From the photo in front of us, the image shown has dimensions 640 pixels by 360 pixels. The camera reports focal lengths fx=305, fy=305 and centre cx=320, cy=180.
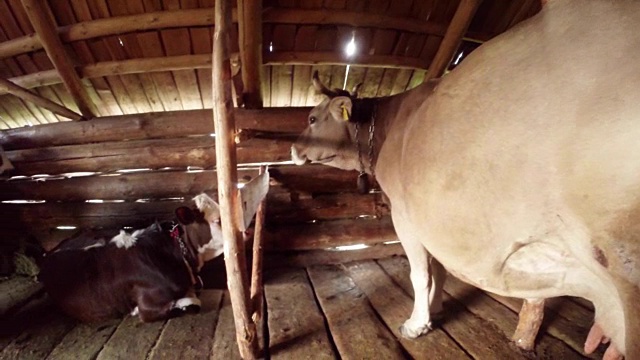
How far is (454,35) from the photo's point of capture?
3.81 metres

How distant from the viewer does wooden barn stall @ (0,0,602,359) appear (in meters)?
2.90

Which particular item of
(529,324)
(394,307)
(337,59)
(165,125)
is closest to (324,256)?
(394,307)

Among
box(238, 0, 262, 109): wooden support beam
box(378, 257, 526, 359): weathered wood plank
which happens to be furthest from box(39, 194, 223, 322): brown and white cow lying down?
box(378, 257, 526, 359): weathered wood plank

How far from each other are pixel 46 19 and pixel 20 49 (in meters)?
0.88

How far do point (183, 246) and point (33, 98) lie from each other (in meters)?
2.67

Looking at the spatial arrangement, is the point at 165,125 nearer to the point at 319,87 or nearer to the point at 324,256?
the point at 319,87

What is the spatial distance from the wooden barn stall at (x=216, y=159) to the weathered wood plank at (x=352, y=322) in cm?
2

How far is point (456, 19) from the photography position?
3666mm

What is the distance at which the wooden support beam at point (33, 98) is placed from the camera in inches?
140

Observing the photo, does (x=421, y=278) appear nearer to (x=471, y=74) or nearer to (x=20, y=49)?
(x=471, y=74)

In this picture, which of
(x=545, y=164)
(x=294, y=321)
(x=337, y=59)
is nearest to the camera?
(x=545, y=164)

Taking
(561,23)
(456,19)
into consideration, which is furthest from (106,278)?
(456,19)

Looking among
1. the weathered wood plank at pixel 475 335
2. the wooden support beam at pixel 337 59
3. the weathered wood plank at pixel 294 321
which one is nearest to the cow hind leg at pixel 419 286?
the weathered wood plank at pixel 475 335

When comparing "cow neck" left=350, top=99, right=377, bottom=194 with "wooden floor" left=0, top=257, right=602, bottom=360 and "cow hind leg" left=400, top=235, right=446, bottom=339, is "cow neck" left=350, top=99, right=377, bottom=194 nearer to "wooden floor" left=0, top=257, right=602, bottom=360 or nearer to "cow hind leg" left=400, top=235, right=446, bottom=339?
"cow hind leg" left=400, top=235, right=446, bottom=339
